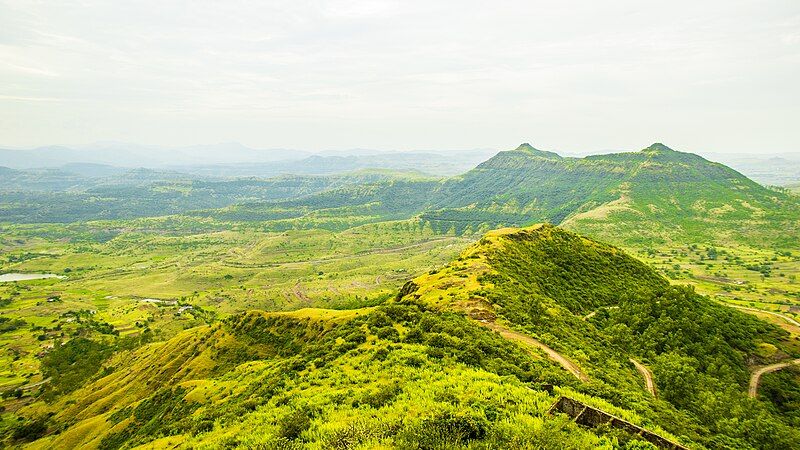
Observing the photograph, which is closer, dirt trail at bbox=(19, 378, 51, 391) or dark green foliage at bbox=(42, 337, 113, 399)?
dark green foliage at bbox=(42, 337, 113, 399)

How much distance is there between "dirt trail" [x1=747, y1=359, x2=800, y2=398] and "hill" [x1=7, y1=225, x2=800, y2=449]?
1.52m

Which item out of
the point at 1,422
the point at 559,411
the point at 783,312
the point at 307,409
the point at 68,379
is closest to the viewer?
the point at 559,411

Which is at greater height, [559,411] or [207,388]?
[559,411]

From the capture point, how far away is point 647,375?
62.4 m

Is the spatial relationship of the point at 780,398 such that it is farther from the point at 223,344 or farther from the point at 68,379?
the point at 68,379

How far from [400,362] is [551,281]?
64645mm

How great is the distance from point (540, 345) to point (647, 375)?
23946 millimetres

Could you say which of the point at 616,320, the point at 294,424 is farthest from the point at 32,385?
the point at 616,320

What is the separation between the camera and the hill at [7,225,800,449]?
83.7 ft

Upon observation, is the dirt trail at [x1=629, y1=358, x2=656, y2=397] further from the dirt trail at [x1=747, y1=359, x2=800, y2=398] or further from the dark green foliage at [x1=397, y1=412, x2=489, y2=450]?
the dark green foliage at [x1=397, y1=412, x2=489, y2=450]

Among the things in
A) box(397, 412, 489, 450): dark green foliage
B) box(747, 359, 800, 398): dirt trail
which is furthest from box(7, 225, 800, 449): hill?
box(747, 359, 800, 398): dirt trail

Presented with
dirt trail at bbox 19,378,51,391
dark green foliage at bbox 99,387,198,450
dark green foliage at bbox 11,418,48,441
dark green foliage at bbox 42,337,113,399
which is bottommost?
dirt trail at bbox 19,378,51,391

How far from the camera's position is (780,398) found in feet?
224

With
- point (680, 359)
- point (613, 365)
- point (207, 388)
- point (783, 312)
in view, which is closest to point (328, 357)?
point (207, 388)
